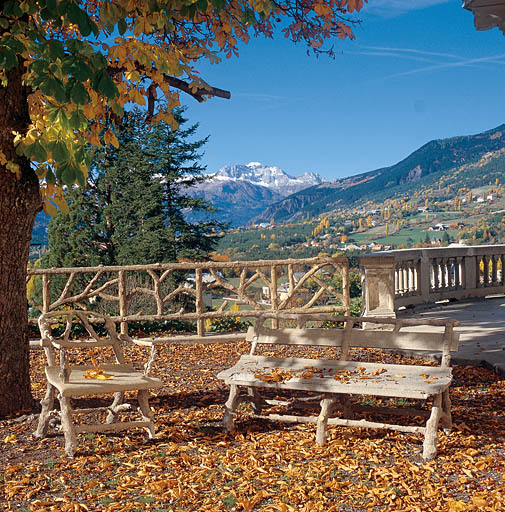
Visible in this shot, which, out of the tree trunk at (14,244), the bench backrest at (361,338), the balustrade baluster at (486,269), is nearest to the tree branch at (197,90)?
Result: the tree trunk at (14,244)

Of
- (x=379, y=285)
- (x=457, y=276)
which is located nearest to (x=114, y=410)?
(x=379, y=285)

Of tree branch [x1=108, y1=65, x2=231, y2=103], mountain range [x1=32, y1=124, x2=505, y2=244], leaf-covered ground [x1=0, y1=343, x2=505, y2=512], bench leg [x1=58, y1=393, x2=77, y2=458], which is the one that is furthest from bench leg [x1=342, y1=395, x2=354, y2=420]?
mountain range [x1=32, y1=124, x2=505, y2=244]

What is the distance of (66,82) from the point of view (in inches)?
175

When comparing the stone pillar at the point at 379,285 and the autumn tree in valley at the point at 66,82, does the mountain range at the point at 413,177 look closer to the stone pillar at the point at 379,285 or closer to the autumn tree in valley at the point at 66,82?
the stone pillar at the point at 379,285

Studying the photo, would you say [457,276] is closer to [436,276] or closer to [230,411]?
[436,276]

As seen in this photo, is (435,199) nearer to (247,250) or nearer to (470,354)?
(247,250)

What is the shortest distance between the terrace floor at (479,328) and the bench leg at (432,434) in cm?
259

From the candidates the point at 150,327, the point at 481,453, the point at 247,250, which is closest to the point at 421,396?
the point at 481,453

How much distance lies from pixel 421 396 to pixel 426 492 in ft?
2.36

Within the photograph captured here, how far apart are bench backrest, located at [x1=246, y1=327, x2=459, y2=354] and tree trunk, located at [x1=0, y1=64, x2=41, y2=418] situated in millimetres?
1965

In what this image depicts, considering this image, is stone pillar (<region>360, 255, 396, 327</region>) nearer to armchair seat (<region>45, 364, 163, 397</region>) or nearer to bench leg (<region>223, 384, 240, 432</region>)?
bench leg (<region>223, 384, 240, 432</region>)

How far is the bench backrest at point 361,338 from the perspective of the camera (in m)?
4.82

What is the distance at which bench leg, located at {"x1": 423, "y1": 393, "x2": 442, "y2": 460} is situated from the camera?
4.11 metres

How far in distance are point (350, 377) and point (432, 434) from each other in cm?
70
